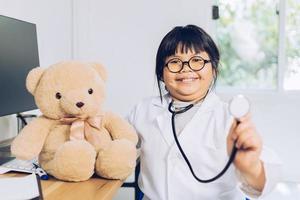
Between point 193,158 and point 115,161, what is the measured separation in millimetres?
205

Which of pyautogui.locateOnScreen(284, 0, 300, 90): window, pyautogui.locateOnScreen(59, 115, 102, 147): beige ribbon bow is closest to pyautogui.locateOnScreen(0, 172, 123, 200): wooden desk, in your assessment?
pyautogui.locateOnScreen(59, 115, 102, 147): beige ribbon bow

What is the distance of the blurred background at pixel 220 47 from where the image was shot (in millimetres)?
2373

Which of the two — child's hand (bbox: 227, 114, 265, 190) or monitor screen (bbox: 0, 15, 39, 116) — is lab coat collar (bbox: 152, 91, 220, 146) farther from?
monitor screen (bbox: 0, 15, 39, 116)

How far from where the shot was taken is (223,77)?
2.64 metres

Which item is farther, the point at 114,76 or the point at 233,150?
the point at 114,76

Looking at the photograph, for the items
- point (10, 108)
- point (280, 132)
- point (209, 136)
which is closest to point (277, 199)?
point (280, 132)

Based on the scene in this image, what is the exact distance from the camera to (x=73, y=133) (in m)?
0.98

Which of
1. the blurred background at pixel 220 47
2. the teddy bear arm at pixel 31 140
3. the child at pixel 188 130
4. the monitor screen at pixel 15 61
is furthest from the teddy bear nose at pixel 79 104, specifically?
the blurred background at pixel 220 47

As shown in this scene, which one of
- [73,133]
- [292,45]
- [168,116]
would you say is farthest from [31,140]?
[292,45]

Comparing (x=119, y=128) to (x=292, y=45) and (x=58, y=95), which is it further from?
(x=292, y=45)

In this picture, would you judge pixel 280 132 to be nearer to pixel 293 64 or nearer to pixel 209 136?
pixel 293 64

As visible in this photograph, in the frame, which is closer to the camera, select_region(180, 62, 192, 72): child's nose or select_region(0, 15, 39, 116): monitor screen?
select_region(180, 62, 192, 72): child's nose

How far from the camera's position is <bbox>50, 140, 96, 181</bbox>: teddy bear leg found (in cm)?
91

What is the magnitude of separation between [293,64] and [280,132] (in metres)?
0.48
